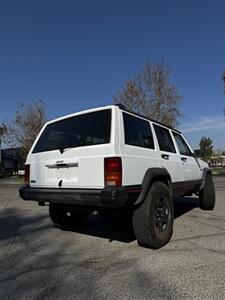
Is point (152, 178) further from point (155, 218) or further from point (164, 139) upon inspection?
point (164, 139)

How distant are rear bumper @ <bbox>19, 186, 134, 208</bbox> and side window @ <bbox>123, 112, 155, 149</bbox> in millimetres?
794

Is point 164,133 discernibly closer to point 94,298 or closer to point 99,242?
point 99,242

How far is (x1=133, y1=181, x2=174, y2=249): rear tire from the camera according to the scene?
446 cm

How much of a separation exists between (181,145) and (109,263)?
344 cm

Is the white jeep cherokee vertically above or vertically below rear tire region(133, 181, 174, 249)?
above

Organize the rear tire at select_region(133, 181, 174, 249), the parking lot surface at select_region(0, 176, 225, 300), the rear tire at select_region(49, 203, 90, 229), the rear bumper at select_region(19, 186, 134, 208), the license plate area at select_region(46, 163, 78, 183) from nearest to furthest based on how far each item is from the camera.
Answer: the parking lot surface at select_region(0, 176, 225, 300), the rear bumper at select_region(19, 186, 134, 208), the rear tire at select_region(133, 181, 174, 249), the license plate area at select_region(46, 163, 78, 183), the rear tire at select_region(49, 203, 90, 229)

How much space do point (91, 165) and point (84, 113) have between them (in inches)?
40.1

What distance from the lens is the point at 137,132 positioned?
4.86 meters

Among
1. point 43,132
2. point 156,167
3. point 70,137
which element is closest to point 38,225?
point 43,132

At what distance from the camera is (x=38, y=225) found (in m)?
6.70

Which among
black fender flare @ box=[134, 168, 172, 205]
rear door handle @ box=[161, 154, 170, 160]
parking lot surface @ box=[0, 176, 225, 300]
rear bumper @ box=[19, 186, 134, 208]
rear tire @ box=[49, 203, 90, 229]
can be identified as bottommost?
parking lot surface @ box=[0, 176, 225, 300]

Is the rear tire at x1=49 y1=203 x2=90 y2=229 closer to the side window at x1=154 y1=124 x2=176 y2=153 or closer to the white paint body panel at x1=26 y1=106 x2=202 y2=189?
the white paint body panel at x1=26 y1=106 x2=202 y2=189

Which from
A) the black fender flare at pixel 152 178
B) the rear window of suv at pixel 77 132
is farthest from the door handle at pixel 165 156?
the rear window of suv at pixel 77 132

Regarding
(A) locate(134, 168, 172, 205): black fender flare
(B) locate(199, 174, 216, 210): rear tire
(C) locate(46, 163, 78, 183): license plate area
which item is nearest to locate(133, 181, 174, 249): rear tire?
(A) locate(134, 168, 172, 205): black fender flare
